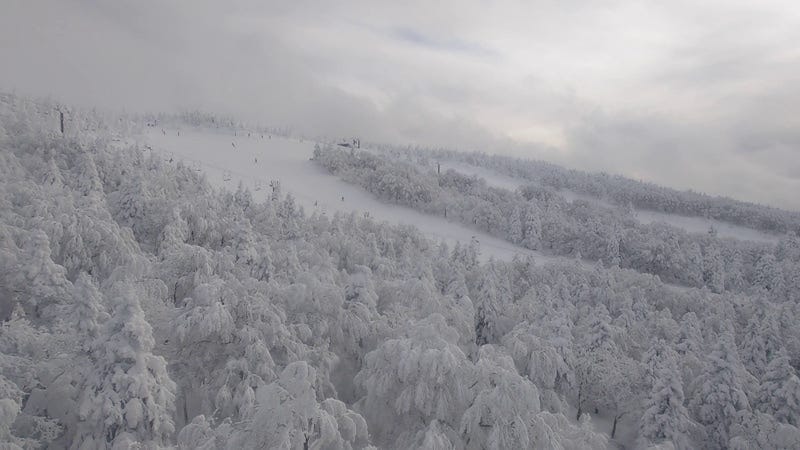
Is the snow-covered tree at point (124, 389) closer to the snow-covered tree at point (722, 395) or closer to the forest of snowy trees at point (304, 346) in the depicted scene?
the forest of snowy trees at point (304, 346)

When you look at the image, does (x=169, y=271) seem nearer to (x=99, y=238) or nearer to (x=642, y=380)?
(x=99, y=238)

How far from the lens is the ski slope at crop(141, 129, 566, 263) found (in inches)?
3824

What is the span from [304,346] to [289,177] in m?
104

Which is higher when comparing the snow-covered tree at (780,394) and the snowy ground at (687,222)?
the snowy ground at (687,222)

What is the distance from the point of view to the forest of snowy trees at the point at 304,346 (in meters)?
12.9

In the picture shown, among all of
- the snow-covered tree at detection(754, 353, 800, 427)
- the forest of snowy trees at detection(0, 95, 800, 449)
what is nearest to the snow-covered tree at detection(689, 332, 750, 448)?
the forest of snowy trees at detection(0, 95, 800, 449)

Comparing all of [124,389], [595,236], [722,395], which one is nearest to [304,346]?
[124,389]

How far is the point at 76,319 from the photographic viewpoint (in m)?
14.6

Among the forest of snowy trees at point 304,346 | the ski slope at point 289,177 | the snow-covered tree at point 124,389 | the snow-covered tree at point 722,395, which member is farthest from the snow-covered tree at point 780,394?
the ski slope at point 289,177

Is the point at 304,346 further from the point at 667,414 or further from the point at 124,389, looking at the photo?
the point at 667,414

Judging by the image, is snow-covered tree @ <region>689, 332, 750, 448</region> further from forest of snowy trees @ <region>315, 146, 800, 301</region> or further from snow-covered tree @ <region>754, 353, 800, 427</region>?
forest of snowy trees @ <region>315, 146, 800, 301</region>

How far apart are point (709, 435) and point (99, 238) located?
39357 mm

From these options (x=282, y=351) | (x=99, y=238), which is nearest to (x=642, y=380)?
(x=282, y=351)

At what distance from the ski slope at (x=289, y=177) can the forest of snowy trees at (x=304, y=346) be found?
35.3 metres
